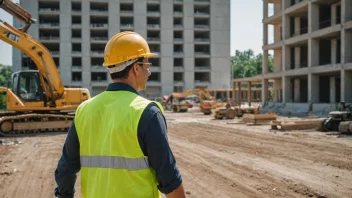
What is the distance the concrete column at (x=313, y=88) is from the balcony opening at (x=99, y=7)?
43698 millimetres

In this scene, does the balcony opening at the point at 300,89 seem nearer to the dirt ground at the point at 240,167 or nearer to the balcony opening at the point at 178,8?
the dirt ground at the point at 240,167

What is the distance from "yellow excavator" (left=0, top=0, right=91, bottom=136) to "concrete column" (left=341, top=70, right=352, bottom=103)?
21334 mm

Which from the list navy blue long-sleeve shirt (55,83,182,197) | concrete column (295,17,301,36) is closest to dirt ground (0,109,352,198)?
navy blue long-sleeve shirt (55,83,182,197)

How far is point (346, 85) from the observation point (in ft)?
92.5

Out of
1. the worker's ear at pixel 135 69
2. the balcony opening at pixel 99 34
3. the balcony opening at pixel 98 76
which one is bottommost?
the worker's ear at pixel 135 69

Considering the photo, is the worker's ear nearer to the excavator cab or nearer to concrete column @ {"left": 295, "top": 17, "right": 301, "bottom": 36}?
the excavator cab

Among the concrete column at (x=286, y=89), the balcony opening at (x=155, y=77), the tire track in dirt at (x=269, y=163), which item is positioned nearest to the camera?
the tire track in dirt at (x=269, y=163)

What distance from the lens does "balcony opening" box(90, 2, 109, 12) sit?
212ft

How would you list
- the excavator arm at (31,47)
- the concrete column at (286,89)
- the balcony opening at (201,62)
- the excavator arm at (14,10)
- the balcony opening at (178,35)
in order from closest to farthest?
1. the excavator arm at (14,10)
2. the excavator arm at (31,47)
3. the concrete column at (286,89)
4. the balcony opening at (178,35)
5. the balcony opening at (201,62)

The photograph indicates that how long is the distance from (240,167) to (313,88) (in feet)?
86.7

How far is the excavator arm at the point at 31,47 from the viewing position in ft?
48.2

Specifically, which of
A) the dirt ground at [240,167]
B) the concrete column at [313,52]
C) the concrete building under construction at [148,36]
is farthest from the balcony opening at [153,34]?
the dirt ground at [240,167]

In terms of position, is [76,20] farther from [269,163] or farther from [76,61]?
[269,163]

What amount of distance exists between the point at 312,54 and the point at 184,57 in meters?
35.5
